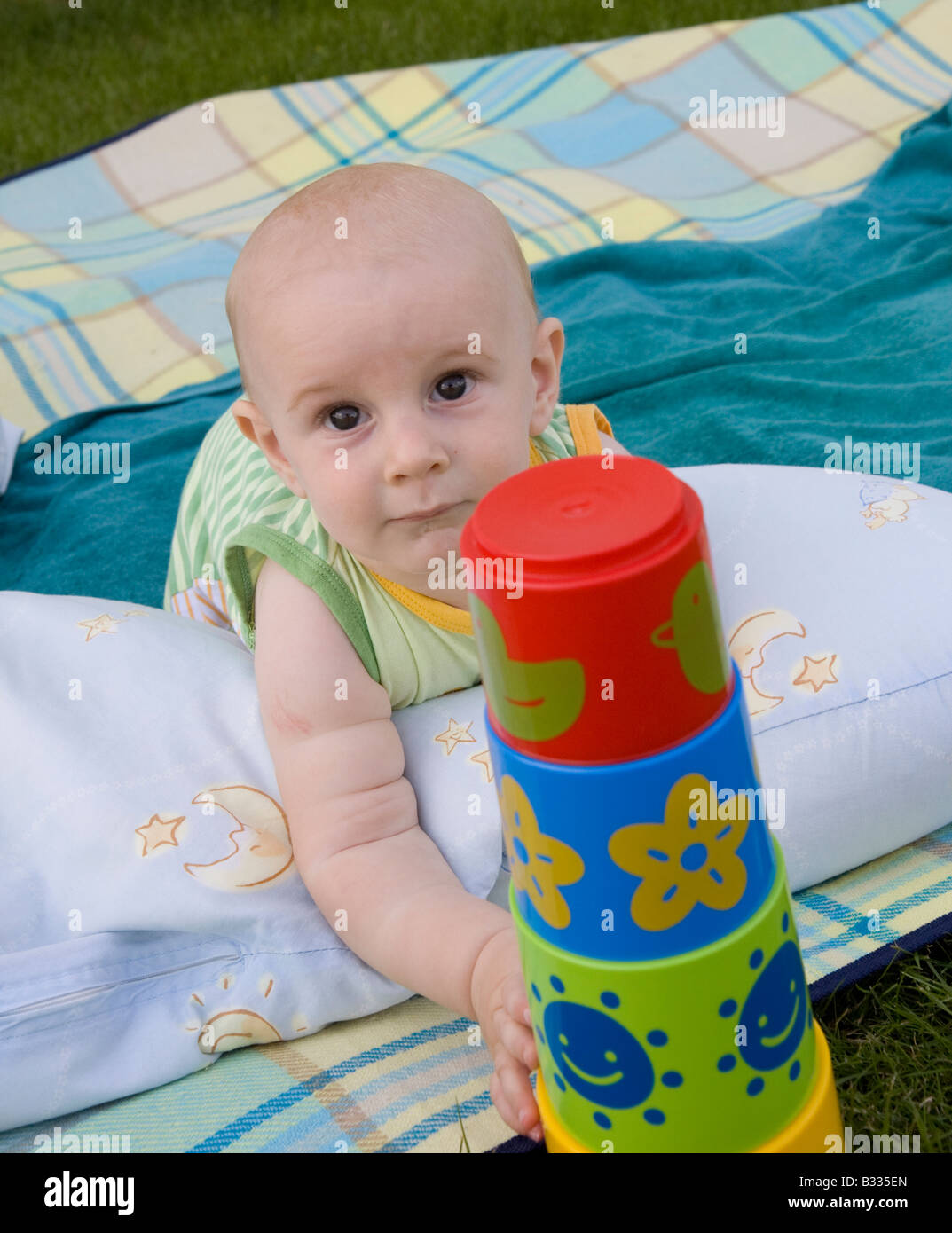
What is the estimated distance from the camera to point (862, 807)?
1.22m

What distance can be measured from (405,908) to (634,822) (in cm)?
47

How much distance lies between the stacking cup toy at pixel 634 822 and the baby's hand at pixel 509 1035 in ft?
0.36

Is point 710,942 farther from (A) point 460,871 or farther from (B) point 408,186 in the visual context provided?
(B) point 408,186

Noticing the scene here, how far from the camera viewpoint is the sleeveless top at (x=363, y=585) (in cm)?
131

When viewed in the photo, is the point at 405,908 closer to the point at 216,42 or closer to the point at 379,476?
the point at 379,476

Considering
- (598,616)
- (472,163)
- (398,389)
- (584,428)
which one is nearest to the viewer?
(598,616)

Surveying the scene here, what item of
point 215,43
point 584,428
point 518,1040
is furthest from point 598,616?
point 215,43

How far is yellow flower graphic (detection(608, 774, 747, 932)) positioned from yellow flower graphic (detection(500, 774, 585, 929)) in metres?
0.03

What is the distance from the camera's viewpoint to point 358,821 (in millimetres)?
1197

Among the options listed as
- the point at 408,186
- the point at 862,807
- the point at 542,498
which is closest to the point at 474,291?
the point at 408,186

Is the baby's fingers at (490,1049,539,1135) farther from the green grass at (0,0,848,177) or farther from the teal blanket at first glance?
the green grass at (0,0,848,177)

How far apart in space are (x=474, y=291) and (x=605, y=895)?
61cm

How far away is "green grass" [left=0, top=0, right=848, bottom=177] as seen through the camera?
4.21 m

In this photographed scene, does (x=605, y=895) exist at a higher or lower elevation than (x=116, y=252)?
higher
